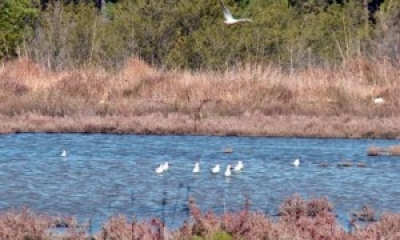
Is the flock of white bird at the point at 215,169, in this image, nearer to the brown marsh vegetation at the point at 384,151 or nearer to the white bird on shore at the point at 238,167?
the white bird on shore at the point at 238,167

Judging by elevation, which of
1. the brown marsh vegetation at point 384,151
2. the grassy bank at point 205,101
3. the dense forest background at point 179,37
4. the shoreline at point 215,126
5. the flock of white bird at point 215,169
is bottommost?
the flock of white bird at point 215,169

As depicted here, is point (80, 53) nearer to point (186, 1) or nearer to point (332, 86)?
point (186, 1)

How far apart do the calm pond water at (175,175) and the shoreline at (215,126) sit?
0.29 meters

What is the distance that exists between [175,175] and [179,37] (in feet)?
55.9

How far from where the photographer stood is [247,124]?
74.8ft

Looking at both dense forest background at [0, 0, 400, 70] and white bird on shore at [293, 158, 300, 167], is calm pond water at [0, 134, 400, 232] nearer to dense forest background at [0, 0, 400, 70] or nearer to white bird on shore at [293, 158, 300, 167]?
white bird on shore at [293, 158, 300, 167]

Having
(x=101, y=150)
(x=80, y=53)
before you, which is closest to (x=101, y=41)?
(x=80, y=53)

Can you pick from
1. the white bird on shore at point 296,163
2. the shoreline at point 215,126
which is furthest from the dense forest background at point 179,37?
the white bird on shore at point 296,163

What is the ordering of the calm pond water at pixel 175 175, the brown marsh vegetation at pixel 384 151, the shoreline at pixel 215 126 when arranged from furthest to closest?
the shoreline at pixel 215 126 < the brown marsh vegetation at pixel 384 151 < the calm pond water at pixel 175 175

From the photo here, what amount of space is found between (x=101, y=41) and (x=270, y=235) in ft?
76.1

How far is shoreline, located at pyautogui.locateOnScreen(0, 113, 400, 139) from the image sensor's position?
876 inches

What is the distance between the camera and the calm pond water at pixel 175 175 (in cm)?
1399

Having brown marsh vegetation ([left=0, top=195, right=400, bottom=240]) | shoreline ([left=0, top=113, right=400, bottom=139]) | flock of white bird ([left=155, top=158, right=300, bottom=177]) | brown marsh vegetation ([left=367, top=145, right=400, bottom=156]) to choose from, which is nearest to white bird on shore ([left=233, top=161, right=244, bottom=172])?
flock of white bird ([left=155, top=158, right=300, bottom=177])

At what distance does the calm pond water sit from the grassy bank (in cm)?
49
